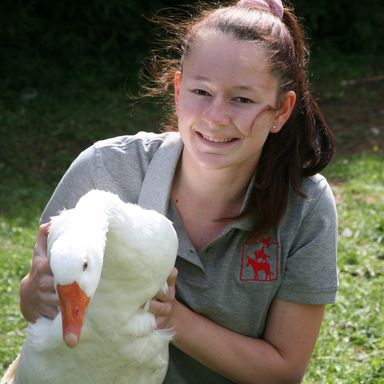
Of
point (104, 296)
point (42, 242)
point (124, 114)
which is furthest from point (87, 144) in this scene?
point (104, 296)

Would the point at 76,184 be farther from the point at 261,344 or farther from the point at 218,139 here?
the point at 261,344

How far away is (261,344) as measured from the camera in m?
3.11

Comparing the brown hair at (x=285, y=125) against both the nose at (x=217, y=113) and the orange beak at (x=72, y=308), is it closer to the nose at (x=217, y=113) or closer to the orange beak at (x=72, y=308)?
the nose at (x=217, y=113)

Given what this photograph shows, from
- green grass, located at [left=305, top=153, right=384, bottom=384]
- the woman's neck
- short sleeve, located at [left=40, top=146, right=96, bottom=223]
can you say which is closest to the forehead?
the woman's neck

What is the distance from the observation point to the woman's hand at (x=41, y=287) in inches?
109

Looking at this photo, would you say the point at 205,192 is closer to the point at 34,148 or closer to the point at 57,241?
the point at 57,241

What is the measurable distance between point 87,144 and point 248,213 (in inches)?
171

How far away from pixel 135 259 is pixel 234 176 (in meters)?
0.62

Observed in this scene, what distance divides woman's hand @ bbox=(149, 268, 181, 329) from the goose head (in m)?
0.52

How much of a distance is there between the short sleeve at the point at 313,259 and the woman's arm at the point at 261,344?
0.06m

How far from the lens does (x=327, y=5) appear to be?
377 inches

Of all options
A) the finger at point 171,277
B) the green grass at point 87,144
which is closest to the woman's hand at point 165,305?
the finger at point 171,277

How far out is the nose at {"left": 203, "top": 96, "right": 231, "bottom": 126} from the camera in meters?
2.81

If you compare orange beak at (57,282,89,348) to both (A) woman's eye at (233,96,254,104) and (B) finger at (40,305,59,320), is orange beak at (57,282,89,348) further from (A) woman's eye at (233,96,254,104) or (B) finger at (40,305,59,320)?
(A) woman's eye at (233,96,254,104)
